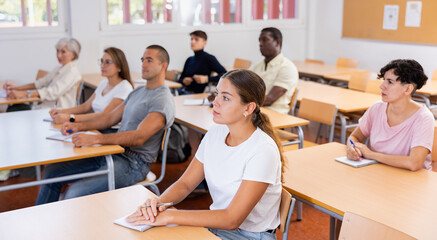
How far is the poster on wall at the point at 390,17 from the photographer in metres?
7.12

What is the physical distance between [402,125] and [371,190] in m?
0.57

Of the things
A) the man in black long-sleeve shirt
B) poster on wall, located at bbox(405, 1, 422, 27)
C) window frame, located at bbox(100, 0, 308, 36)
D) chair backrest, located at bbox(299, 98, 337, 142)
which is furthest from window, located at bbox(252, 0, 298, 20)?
chair backrest, located at bbox(299, 98, 337, 142)

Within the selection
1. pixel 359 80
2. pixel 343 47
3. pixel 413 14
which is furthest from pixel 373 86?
pixel 343 47

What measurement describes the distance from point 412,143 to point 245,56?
549cm

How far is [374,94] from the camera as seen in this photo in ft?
16.0

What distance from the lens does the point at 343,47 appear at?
807 cm

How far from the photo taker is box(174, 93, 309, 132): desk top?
11.4ft

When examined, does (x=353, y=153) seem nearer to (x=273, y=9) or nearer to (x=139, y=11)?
(x=139, y=11)

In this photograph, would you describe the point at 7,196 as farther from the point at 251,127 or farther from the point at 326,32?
the point at 326,32

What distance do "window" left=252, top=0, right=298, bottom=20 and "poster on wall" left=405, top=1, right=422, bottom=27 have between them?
79.7 inches

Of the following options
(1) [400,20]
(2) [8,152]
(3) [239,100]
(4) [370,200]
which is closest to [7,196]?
(2) [8,152]

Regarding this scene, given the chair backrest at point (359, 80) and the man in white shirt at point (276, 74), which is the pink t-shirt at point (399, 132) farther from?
the chair backrest at point (359, 80)

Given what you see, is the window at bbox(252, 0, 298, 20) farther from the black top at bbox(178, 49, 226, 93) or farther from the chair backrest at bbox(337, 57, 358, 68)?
the black top at bbox(178, 49, 226, 93)

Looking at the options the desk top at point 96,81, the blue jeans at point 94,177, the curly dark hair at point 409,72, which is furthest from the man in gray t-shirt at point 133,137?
the desk top at point 96,81
